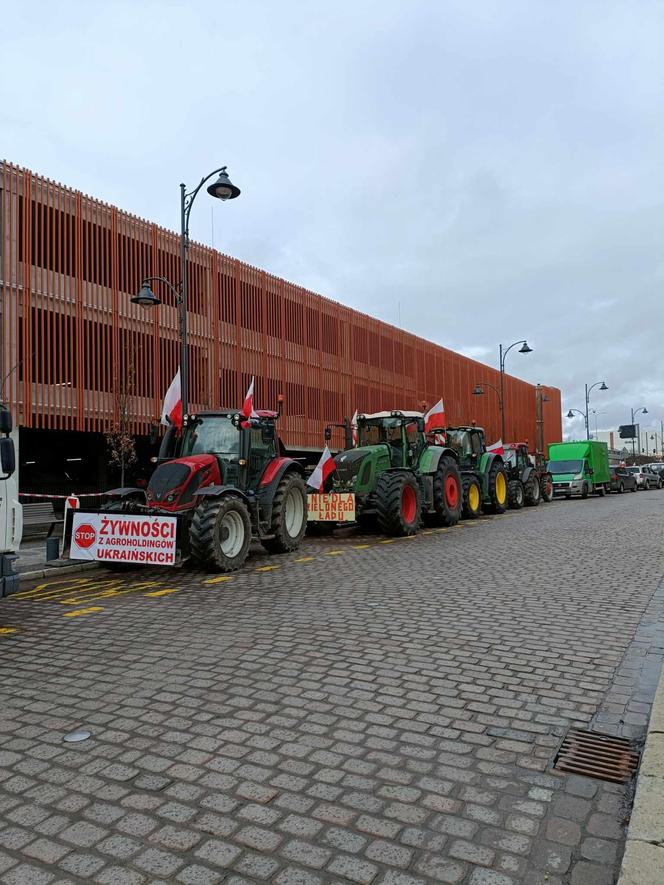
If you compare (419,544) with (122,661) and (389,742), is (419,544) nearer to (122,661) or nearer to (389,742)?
(122,661)

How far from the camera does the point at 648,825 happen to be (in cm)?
265

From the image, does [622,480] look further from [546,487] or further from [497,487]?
[497,487]

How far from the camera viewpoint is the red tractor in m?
9.41

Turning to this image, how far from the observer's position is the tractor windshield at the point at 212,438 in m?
10.8

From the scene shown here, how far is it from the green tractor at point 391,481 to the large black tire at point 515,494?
7033 millimetres

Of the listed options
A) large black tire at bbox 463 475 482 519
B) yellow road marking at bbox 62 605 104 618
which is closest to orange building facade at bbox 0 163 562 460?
large black tire at bbox 463 475 482 519

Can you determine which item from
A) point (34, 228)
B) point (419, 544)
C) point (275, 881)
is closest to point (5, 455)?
point (275, 881)

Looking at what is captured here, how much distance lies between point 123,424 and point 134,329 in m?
4.73

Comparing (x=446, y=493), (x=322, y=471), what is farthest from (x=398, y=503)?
(x=446, y=493)

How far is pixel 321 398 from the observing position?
35969 millimetres

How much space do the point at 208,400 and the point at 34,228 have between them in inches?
Answer: 349

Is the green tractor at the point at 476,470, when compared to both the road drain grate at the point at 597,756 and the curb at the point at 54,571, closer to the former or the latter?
the curb at the point at 54,571

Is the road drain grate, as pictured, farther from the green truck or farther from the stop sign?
the green truck

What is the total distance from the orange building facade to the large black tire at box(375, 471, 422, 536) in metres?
12.2
